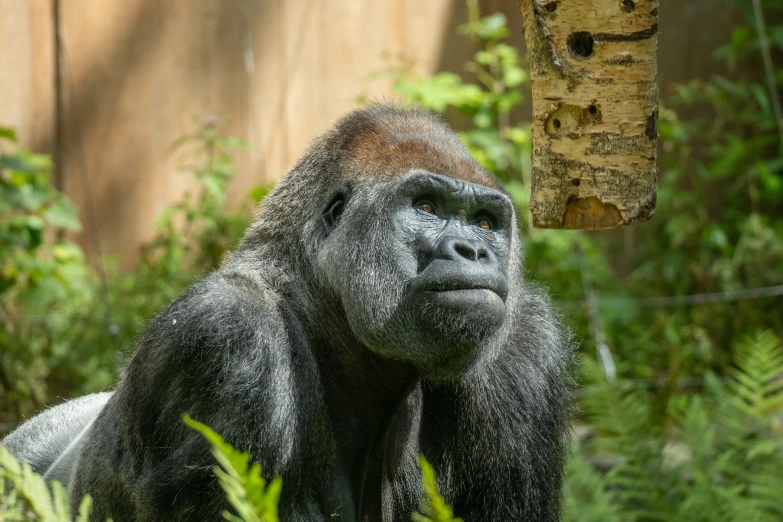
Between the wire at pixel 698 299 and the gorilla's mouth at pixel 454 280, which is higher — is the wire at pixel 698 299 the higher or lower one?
the lower one

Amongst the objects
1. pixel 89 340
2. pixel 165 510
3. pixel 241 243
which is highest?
pixel 241 243

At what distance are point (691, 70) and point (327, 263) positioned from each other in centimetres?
794

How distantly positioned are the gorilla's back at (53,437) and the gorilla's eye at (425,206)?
Answer: 2542mm

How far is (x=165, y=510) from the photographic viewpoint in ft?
11.8

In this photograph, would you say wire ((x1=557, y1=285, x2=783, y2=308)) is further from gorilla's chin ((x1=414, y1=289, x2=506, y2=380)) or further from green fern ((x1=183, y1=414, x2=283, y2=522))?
green fern ((x1=183, y1=414, x2=283, y2=522))

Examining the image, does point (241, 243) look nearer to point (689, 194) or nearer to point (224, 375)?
point (224, 375)

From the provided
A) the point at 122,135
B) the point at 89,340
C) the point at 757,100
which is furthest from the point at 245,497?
the point at 757,100

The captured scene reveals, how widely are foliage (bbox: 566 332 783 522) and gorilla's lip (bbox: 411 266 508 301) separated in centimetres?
201

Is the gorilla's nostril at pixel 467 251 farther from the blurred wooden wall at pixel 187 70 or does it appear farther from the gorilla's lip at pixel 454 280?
the blurred wooden wall at pixel 187 70

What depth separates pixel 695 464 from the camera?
538 cm

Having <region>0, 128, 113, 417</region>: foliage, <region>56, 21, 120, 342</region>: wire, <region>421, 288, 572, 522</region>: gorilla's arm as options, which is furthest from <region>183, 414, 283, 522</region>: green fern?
<region>56, 21, 120, 342</region>: wire

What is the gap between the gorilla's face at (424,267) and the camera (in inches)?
146

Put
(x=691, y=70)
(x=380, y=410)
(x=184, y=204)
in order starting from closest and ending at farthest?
1. (x=380, y=410)
2. (x=184, y=204)
3. (x=691, y=70)

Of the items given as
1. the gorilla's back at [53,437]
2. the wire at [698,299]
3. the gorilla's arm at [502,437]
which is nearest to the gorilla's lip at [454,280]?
the gorilla's arm at [502,437]
